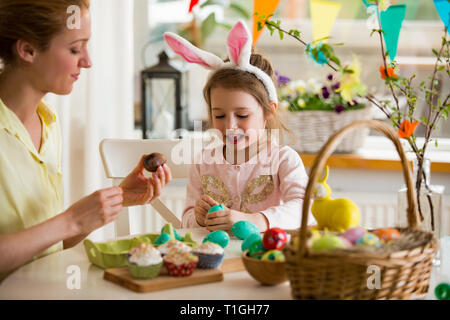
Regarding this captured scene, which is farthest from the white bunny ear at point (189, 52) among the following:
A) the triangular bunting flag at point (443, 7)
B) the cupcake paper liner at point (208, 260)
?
the cupcake paper liner at point (208, 260)

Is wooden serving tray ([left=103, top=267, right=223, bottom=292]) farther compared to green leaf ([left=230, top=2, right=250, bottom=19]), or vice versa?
green leaf ([left=230, top=2, right=250, bottom=19])

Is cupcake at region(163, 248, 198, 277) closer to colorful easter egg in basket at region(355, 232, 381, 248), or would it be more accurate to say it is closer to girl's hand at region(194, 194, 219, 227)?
colorful easter egg in basket at region(355, 232, 381, 248)

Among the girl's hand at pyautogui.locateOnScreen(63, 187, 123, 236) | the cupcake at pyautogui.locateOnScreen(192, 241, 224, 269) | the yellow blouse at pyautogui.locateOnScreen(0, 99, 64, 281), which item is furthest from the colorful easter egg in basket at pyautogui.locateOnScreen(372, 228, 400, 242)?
the yellow blouse at pyautogui.locateOnScreen(0, 99, 64, 281)

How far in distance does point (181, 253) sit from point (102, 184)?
Result: 1469mm

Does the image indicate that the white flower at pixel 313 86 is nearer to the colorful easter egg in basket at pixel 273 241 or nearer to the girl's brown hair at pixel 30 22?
the girl's brown hair at pixel 30 22

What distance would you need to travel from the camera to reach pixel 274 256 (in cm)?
104

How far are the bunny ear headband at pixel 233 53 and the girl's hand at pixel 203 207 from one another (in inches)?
15.9

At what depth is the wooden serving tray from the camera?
3.38ft

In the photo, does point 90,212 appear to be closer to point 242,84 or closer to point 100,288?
point 100,288

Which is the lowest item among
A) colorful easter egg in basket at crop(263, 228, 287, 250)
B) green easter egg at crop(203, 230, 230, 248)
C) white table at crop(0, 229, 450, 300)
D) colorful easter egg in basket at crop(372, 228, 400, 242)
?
white table at crop(0, 229, 450, 300)

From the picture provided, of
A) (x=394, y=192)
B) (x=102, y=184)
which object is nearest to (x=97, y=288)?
(x=102, y=184)

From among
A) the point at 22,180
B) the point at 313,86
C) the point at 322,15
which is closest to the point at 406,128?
the point at 322,15

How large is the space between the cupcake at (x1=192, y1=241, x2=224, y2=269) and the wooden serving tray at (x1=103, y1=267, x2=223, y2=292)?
12 millimetres

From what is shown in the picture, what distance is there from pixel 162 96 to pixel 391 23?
5.23ft
